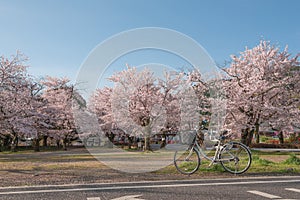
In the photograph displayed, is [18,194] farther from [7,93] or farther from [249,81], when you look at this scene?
[249,81]

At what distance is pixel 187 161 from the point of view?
25.4ft

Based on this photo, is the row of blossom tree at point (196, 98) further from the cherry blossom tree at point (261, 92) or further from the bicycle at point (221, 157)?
the bicycle at point (221, 157)

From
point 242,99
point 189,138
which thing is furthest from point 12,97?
point 242,99

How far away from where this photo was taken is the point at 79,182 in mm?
6688

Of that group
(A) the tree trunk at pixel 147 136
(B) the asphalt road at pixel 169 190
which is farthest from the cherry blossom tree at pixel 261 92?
(B) the asphalt road at pixel 169 190

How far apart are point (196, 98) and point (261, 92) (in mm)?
4529

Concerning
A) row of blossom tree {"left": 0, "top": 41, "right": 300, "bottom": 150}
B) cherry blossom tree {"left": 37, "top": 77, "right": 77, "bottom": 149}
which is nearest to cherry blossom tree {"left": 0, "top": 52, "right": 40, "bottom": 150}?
row of blossom tree {"left": 0, "top": 41, "right": 300, "bottom": 150}

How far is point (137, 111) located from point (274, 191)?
16.2 m

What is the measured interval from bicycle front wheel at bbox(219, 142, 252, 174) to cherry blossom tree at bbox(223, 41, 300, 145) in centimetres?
753

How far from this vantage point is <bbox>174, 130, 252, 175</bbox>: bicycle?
738 centimetres

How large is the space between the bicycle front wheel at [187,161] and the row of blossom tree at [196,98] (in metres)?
8.08

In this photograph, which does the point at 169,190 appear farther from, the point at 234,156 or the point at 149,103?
the point at 149,103

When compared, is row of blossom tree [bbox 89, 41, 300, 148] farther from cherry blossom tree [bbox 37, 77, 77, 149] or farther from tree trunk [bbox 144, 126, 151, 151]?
cherry blossom tree [bbox 37, 77, 77, 149]

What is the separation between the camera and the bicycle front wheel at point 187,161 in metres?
7.56
